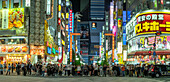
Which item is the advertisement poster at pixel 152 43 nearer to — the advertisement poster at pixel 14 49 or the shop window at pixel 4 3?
the advertisement poster at pixel 14 49

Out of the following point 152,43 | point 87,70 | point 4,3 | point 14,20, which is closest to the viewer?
point 87,70

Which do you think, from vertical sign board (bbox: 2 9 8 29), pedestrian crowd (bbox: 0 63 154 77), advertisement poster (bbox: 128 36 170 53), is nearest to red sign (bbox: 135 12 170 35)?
advertisement poster (bbox: 128 36 170 53)

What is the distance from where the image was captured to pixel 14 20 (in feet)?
189

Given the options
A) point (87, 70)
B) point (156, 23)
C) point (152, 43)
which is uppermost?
point (156, 23)

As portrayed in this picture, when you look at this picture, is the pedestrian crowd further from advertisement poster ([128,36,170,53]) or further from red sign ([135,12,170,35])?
red sign ([135,12,170,35])

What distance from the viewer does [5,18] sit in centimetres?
5831

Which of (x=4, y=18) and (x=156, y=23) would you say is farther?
(x=156, y=23)

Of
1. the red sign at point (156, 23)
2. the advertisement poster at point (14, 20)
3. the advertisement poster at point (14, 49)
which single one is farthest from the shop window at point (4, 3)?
the red sign at point (156, 23)

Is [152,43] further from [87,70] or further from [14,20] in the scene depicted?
[14,20]

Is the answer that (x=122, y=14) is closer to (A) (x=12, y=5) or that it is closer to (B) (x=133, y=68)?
(A) (x=12, y=5)

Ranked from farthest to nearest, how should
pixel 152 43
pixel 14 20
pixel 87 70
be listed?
pixel 152 43 < pixel 14 20 < pixel 87 70

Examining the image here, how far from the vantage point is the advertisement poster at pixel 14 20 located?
57.4 metres

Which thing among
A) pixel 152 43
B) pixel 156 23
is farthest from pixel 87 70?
pixel 156 23

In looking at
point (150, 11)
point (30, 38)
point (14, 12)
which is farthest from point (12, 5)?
point (150, 11)
